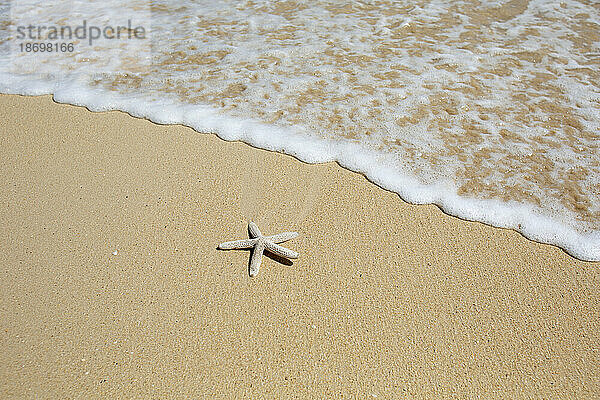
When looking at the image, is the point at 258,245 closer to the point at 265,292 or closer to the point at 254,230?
the point at 254,230

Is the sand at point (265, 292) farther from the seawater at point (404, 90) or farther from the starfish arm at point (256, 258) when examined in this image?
the seawater at point (404, 90)

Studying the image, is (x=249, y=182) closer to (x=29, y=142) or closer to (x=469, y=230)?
(x=469, y=230)

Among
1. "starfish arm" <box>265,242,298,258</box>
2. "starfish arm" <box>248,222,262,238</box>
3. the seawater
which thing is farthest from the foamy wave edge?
"starfish arm" <box>265,242,298,258</box>

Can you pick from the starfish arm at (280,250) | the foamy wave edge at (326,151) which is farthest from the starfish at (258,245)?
the foamy wave edge at (326,151)

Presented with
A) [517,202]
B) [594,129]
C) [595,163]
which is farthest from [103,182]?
[594,129]

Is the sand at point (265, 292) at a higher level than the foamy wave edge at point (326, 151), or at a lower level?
lower

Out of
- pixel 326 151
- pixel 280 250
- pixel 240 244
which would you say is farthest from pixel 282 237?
pixel 326 151

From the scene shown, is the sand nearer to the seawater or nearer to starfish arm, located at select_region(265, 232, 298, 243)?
starfish arm, located at select_region(265, 232, 298, 243)
